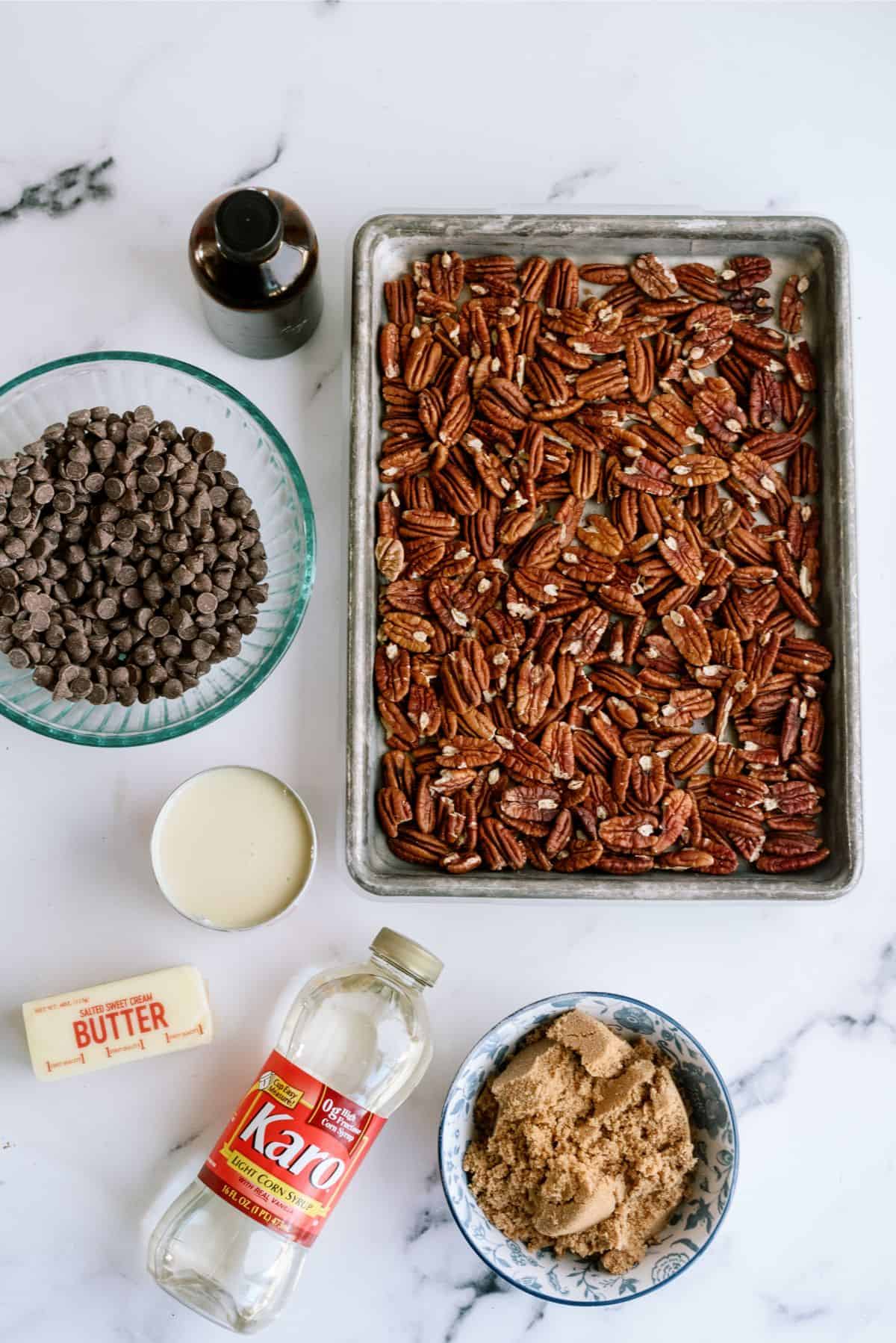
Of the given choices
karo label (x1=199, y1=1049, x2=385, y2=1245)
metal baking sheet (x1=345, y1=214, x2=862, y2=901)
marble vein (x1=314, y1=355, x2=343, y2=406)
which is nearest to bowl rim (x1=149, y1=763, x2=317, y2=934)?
metal baking sheet (x1=345, y1=214, x2=862, y2=901)

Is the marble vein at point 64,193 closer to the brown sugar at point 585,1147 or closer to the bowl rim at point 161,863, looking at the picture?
the bowl rim at point 161,863

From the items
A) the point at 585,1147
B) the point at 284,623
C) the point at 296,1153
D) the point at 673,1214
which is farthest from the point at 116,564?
the point at 673,1214

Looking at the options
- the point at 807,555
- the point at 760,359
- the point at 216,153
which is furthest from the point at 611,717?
the point at 216,153

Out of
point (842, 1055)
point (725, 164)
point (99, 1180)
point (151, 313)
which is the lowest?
point (99, 1180)

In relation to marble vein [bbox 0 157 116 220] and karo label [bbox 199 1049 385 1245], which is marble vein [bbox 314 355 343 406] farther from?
karo label [bbox 199 1049 385 1245]

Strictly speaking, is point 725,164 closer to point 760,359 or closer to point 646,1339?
point 760,359

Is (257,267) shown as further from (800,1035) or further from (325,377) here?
(800,1035)
